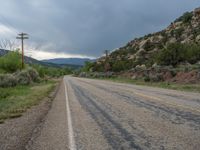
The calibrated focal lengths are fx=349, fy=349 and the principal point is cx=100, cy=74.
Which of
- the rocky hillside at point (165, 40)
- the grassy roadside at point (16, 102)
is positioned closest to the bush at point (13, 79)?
the grassy roadside at point (16, 102)

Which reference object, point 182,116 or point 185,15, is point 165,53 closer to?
point 182,116

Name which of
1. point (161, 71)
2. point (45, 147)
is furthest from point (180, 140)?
point (161, 71)

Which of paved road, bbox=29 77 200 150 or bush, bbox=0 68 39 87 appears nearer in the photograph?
paved road, bbox=29 77 200 150

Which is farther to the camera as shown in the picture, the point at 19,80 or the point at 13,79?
the point at 19,80

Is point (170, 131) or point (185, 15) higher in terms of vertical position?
point (185, 15)

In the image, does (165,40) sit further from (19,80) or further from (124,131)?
(124,131)

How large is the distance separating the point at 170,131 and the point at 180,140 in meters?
1.12

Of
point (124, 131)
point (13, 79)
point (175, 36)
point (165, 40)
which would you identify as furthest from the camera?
point (165, 40)

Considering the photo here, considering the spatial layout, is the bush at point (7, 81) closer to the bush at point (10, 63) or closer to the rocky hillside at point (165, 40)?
the bush at point (10, 63)

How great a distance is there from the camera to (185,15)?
359ft

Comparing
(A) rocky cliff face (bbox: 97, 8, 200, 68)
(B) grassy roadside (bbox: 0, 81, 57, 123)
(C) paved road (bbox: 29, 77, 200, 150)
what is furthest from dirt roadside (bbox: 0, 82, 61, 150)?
(A) rocky cliff face (bbox: 97, 8, 200, 68)

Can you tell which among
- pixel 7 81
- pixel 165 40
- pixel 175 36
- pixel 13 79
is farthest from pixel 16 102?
pixel 165 40

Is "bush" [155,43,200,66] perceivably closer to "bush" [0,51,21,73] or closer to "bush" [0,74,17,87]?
"bush" [0,74,17,87]

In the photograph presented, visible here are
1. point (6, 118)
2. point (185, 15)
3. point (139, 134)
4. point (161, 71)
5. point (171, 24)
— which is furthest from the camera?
point (171, 24)
